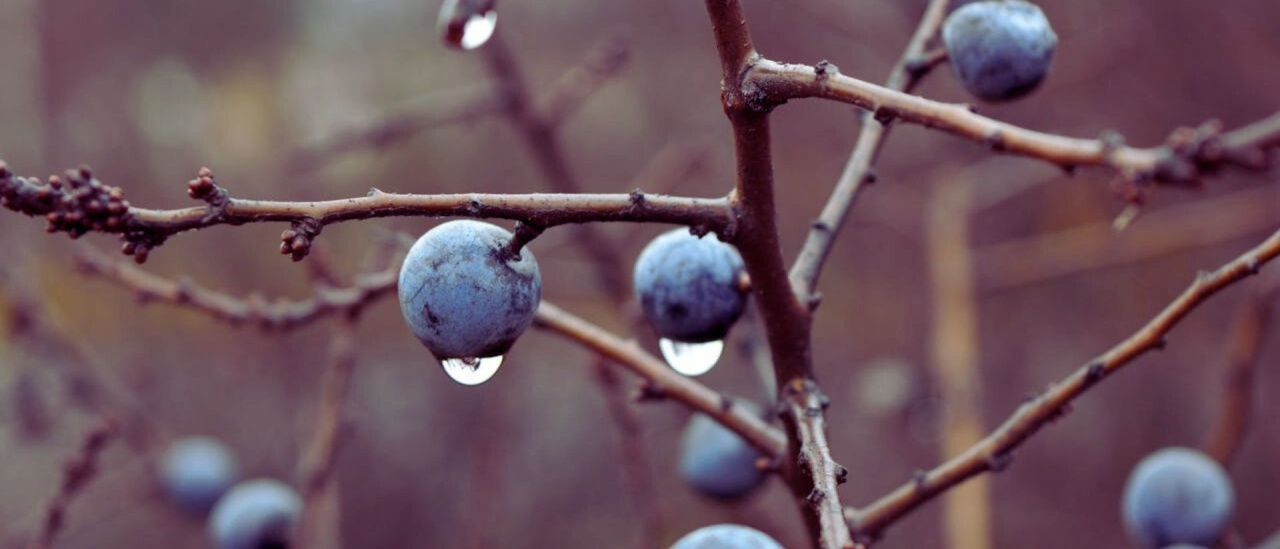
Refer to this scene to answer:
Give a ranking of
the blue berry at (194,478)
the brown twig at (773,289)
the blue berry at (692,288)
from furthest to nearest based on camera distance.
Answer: the blue berry at (194,478) < the blue berry at (692,288) < the brown twig at (773,289)

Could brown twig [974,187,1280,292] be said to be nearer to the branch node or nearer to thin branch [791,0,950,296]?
thin branch [791,0,950,296]

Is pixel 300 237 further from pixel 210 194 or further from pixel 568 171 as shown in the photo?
pixel 568 171

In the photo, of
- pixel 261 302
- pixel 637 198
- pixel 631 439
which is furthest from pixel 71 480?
pixel 637 198

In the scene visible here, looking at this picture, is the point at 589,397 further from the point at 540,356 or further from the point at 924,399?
the point at 924,399

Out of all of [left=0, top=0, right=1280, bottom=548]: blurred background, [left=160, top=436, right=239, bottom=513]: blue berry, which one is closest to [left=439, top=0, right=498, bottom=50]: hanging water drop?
[left=160, top=436, right=239, bottom=513]: blue berry

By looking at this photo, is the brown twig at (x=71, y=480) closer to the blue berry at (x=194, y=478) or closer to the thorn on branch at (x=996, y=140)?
the blue berry at (x=194, y=478)

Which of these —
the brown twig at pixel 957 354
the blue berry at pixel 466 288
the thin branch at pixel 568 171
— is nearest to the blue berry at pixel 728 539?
the blue berry at pixel 466 288
